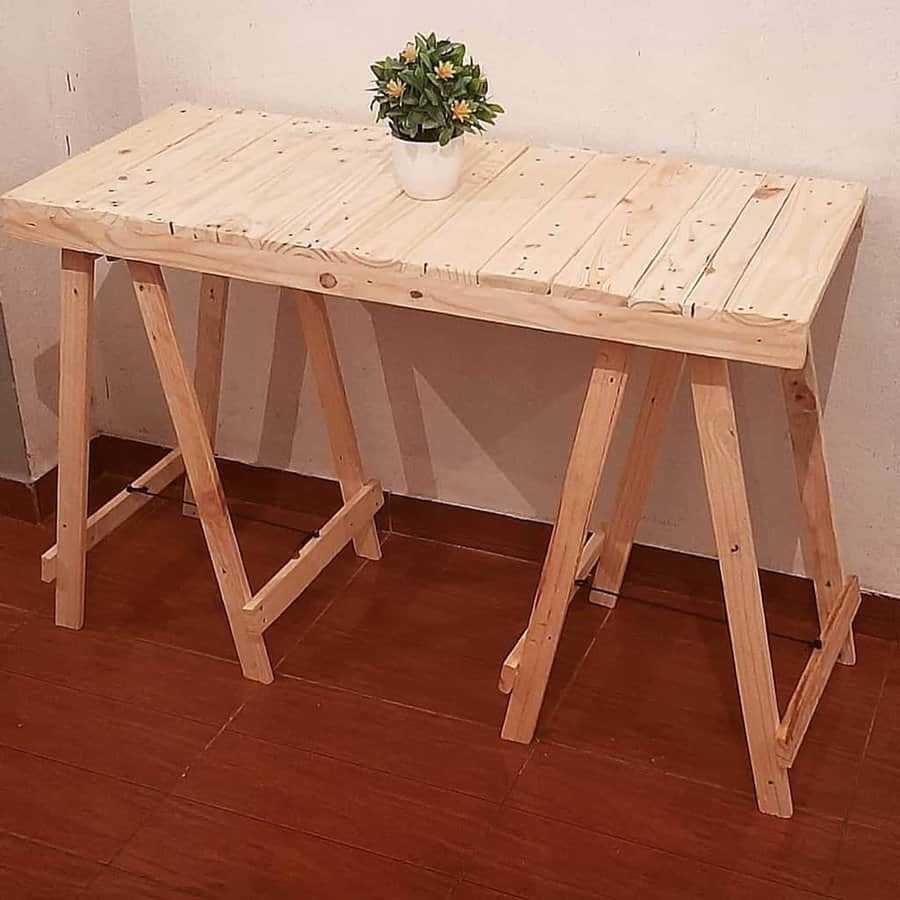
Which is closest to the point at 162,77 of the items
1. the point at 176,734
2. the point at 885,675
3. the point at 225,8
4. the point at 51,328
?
the point at 225,8

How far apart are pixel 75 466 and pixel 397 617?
524mm

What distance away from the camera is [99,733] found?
73.3 inches

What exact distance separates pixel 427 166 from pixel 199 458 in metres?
0.49

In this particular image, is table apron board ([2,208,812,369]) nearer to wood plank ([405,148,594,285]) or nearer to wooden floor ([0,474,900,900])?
wood plank ([405,148,594,285])

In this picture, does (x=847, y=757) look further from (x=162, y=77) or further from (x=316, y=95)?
(x=162, y=77)

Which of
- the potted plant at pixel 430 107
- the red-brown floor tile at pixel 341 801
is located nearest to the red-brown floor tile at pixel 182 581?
the red-brown floor tile at pixel 341 801

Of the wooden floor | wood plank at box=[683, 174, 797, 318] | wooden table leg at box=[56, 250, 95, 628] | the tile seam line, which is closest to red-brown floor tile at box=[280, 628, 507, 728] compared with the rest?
the wooden floor

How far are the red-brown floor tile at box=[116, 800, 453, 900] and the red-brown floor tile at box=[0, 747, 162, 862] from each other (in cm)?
3

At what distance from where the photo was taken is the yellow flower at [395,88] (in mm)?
1619

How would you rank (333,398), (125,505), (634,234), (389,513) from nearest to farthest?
(634,234)
(333,398)
(125,505)
(389,513)

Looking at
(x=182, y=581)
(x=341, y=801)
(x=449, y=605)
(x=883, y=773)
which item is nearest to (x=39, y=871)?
(x=341, y=801)

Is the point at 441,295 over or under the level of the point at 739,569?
over

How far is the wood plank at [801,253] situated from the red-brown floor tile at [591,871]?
68cm

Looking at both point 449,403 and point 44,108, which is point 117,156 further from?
point 449,403
